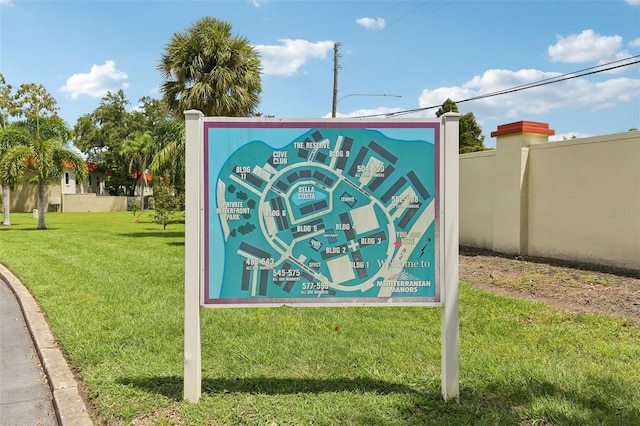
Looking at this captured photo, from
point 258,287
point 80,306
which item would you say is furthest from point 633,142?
point 80,306

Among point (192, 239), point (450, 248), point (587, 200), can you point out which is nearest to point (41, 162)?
point (587, 200)

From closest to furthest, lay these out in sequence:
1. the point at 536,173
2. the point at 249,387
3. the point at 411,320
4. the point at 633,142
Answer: the point at 249,387 < the point at 411,320 < the point at 633,142 < the point at 536,173

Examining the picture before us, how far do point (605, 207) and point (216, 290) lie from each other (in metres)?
8.46

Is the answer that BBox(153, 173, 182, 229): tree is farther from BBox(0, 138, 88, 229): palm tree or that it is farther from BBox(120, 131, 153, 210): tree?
BBox(120, 131, 153, 210): tree

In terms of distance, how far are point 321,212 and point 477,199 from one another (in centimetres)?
988

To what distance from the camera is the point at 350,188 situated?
3.63 m

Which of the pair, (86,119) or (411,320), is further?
(86,119)

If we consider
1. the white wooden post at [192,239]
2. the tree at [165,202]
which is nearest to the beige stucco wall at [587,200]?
the white wooden post at [192,239]

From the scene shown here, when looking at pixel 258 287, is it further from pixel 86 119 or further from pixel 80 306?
pixel 86 119

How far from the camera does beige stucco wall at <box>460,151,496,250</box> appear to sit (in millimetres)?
12276

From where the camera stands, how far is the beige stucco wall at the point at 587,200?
354 inches

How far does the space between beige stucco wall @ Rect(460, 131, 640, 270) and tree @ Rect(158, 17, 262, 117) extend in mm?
7749

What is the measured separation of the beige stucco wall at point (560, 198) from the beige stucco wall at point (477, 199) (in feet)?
0.08

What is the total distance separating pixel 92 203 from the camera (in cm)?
4706
